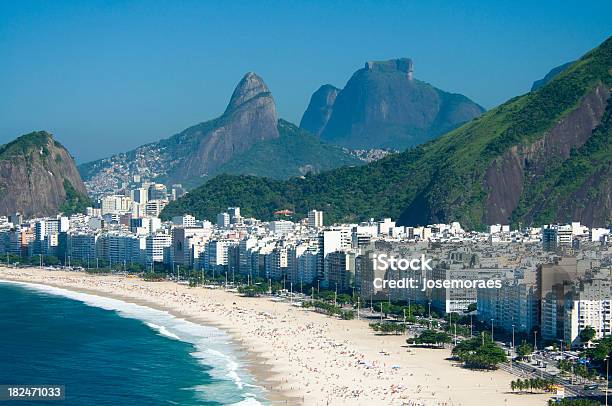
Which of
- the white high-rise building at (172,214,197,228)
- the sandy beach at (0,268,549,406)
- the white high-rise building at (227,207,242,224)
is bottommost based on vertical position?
the sandy beach at (0,268,549,406)

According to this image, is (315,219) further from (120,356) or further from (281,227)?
(120,356)

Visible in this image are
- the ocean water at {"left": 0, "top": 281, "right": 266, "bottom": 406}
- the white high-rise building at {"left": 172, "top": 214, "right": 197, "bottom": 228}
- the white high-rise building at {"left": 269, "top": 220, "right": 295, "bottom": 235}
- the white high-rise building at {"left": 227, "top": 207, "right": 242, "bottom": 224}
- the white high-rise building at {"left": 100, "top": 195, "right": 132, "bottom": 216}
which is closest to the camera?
the ocean water at {"left": 0, "top": 281, "right": 266, "bottom": 406}

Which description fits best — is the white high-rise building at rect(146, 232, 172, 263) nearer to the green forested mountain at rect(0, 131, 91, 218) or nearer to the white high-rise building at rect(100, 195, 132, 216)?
the green forested mountain at rect(0, 131, 91, 218)

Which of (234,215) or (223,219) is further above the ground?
(234,215)

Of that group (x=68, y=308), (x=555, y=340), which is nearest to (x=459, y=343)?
(x=555, y=340)

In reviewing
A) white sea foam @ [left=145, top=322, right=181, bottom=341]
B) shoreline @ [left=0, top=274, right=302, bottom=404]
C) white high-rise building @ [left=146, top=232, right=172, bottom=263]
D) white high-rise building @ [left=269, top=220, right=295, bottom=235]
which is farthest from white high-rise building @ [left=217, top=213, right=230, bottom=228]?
white sea foam @ [left=145, top=322, right=181, bottom=341]

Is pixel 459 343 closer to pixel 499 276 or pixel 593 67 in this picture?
pixel 499 276

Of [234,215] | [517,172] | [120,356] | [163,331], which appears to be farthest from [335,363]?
[234,215]
